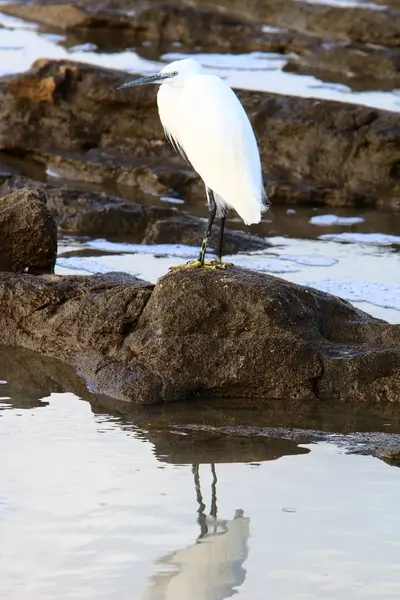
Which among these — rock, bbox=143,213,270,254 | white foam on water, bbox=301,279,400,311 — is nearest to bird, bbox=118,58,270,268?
white foam on water, bbox=301,279,400,311

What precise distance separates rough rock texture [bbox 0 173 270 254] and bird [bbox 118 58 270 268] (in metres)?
2.91

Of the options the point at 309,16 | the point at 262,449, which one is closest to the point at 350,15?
the point at 309,16

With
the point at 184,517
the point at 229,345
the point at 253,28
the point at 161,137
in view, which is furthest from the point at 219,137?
the point at 253,28

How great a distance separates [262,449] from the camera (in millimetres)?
5168

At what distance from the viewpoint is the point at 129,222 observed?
10023 mm

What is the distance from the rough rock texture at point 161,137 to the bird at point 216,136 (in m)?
5.20

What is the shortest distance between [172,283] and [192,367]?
45cm

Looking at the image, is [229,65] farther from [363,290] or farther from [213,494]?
[213,494]

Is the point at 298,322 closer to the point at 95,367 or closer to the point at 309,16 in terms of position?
the point at 95,367

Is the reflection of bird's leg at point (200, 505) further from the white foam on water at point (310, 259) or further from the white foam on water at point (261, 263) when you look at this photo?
the white foam on water at point (310, 259)

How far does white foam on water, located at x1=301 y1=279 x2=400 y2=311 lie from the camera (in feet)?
26.3

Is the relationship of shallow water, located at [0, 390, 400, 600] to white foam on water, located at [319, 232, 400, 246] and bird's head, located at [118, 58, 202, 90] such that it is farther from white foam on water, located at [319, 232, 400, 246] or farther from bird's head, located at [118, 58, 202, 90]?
white foam on water, located at [319, 232, 400, 246]

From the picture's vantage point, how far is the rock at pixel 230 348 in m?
5.91

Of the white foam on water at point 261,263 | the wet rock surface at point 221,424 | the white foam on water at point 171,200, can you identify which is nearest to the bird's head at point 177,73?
the wet rock surface at point 221,424
